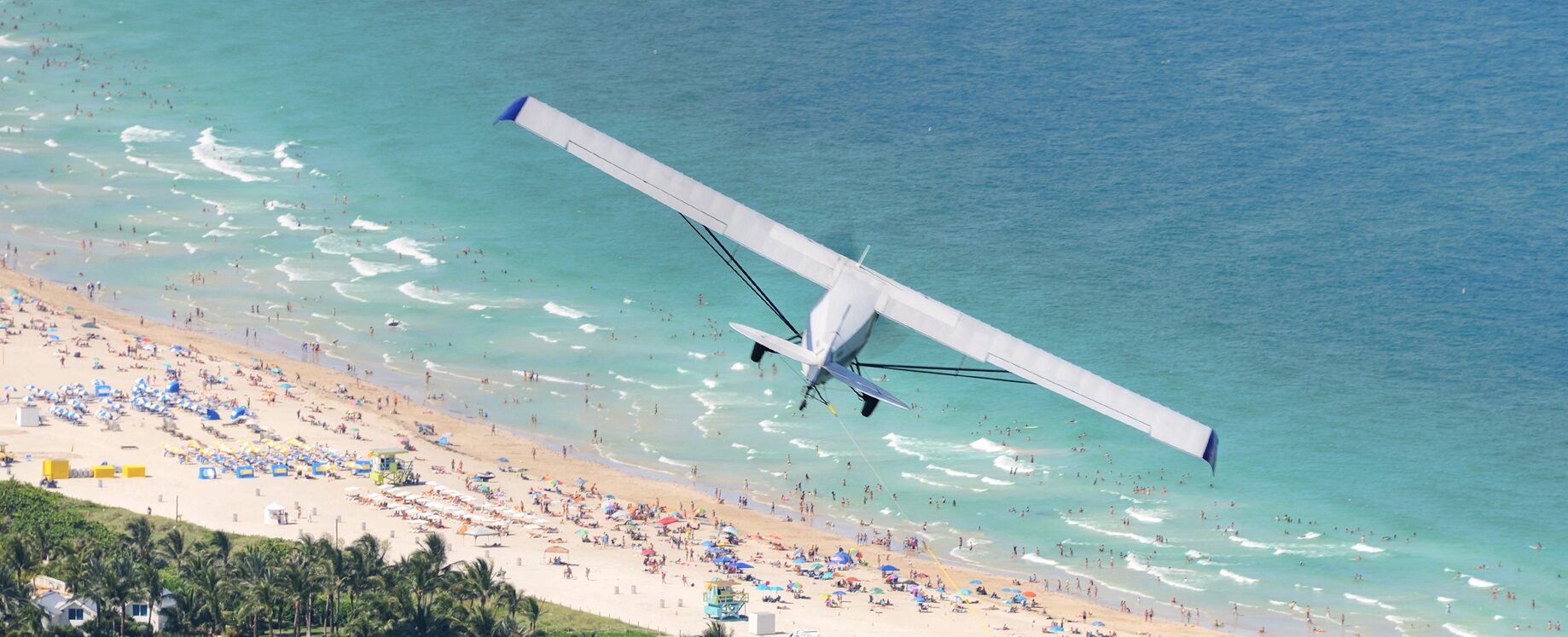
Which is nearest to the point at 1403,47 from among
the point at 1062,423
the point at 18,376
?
the point at 1062,423

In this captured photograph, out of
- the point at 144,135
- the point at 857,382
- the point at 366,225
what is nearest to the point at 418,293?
the point at 366,225

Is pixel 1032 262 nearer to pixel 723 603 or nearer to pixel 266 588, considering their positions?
pixel 723 603

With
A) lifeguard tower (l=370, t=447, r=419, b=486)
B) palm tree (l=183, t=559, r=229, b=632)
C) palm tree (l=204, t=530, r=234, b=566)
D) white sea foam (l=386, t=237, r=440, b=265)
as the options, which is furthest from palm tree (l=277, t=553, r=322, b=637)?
white sea foam (l=386, t=237, r=440, b=265)

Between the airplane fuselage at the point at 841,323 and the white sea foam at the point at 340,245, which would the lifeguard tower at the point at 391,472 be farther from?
the airplane fuselage at the point at 841,323

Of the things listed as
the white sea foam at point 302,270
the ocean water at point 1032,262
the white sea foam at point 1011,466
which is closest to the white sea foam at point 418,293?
the ocean water at point 1032,262

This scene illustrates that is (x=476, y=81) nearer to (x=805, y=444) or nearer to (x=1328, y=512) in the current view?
(x=805, y=444)

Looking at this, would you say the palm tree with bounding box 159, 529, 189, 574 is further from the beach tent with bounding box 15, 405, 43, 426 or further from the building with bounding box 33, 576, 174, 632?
the beach tent with bounding box 15, 405, 43, 426
